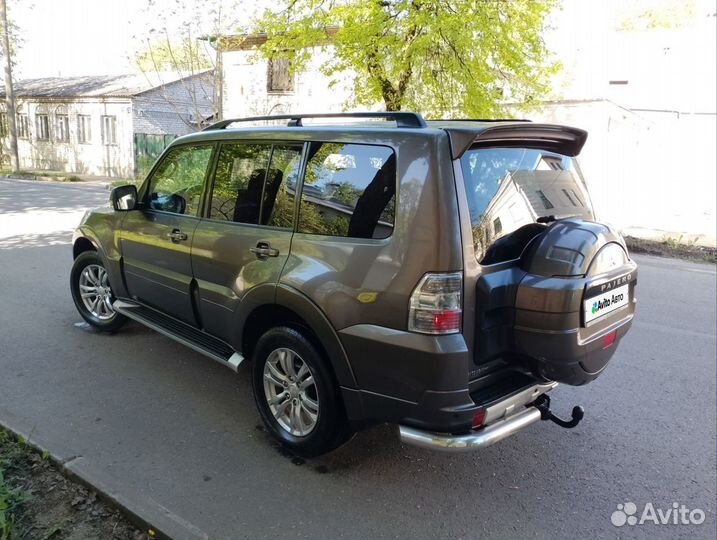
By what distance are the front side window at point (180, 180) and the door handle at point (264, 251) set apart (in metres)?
0.89

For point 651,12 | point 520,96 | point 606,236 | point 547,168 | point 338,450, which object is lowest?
point 338,450

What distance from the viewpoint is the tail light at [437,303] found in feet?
8.45

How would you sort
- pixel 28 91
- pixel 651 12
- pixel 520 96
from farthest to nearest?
pixel 651 12
pixel 28 91
pixel 520 96

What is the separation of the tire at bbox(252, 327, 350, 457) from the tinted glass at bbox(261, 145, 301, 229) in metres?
0.67

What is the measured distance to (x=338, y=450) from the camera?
342 cm

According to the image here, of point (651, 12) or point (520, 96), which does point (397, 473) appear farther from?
point (651, 12)

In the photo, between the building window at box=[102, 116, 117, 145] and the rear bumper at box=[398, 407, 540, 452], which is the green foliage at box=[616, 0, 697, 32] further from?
the rear bumper at box=[398, 407, 540, 452]

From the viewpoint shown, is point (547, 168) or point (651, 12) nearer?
point (547, 168)

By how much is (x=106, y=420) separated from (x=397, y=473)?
1.91 meters

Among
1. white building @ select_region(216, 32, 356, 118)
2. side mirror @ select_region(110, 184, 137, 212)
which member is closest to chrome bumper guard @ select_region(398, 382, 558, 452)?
side mirror @ select_region(110, 184, 137, 212)

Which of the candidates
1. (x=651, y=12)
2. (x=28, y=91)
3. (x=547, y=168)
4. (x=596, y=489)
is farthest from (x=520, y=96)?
(x=651, y=12)

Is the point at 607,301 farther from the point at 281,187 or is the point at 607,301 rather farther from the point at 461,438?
the point at 281,187

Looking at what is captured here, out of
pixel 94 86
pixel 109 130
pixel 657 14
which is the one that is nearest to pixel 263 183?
pixel 109 130

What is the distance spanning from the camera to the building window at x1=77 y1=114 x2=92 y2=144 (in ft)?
85.9
